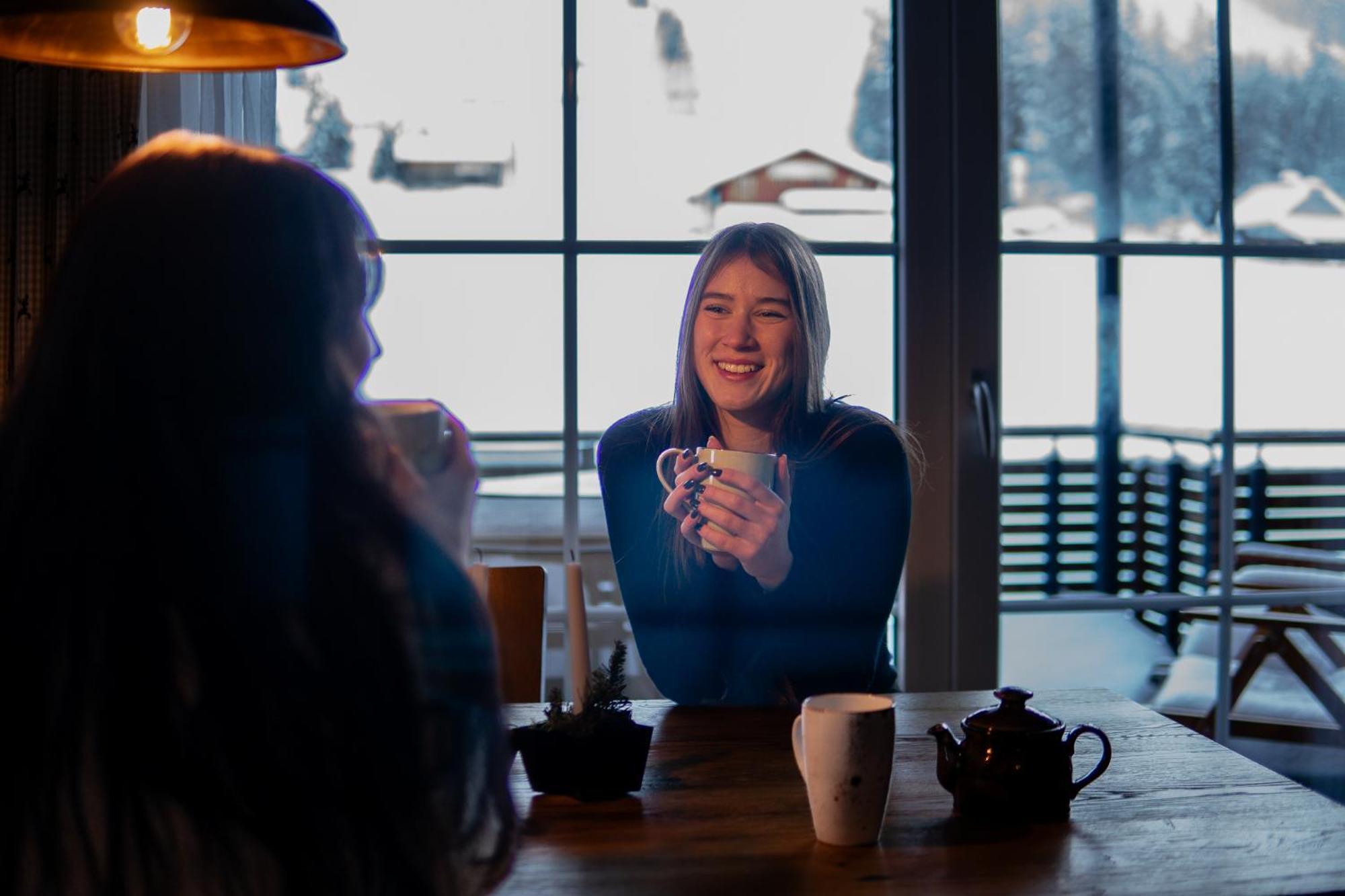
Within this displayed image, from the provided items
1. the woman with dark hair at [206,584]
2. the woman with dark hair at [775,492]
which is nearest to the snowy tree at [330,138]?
the woman with dark hair at [775,492]

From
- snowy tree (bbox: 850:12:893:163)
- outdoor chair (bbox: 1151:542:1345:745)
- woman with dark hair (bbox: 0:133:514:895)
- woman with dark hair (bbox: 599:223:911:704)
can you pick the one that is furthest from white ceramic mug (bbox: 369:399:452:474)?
outdoor chair (bbox: 1151:542:1345:745)

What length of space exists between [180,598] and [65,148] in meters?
1.76

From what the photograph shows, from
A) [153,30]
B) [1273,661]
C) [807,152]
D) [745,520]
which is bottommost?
[1273,661]

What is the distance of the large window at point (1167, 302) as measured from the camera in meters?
2.43

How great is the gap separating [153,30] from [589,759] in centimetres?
82

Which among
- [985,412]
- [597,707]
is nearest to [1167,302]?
[985,412]

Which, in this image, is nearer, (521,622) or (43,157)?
(521,622)

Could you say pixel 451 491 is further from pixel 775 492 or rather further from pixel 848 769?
pixel 775 492

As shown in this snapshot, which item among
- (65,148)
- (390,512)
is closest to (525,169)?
(65,148)

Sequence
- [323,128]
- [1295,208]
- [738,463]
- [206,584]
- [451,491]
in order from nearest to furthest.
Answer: [206,584], [451,491], [738,463], [323,128], [1295,208]

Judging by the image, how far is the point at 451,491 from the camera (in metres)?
0.89

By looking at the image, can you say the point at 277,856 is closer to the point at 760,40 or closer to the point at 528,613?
the point at 528,613

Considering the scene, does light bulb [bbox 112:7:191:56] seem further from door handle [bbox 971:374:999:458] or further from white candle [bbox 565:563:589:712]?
door handle [bbox 971:374:999:458]

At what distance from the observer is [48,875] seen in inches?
26.4
